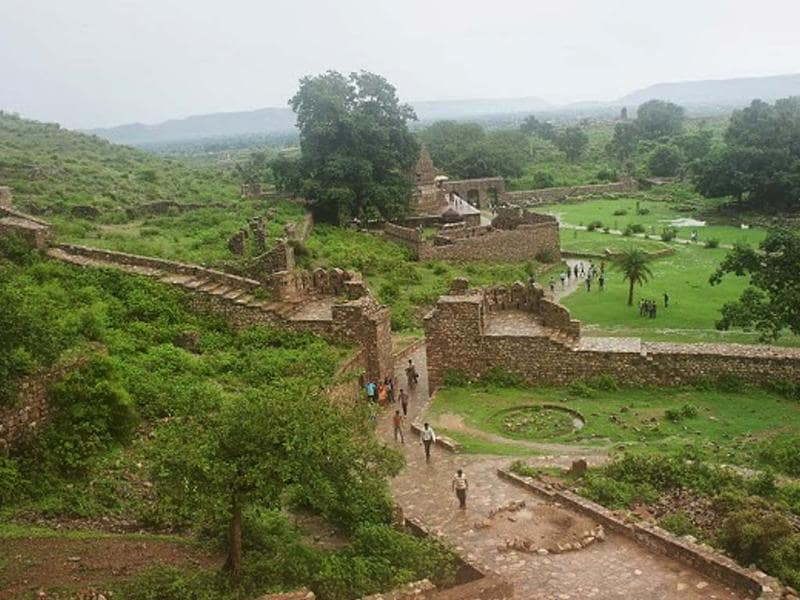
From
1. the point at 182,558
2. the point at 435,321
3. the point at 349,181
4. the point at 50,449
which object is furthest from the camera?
the point at 349,181

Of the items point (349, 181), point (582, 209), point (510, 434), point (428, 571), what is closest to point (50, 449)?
point (428, 571)

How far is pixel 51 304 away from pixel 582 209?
5995 cm

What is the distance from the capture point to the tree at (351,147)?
49281 mm

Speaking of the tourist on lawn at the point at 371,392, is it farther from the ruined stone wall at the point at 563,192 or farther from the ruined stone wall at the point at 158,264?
the ruined stone wall at the point at 563,192

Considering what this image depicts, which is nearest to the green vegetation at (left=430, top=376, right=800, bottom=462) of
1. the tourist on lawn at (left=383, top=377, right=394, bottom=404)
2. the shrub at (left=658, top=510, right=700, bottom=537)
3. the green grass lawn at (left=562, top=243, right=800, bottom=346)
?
the tourist on lawn at (left=383, top=377, right=394, bottom=404)

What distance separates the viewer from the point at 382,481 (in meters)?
14.1

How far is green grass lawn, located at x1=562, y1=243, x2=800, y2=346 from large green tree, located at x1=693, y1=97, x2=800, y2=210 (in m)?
17.1

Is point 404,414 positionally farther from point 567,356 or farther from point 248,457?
point 248,457

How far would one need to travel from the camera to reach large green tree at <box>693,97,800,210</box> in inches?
2370

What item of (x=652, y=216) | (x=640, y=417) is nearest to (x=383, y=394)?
(x=640, y=417)

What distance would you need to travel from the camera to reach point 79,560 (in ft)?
40.7

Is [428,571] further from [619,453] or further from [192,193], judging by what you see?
[192,193]

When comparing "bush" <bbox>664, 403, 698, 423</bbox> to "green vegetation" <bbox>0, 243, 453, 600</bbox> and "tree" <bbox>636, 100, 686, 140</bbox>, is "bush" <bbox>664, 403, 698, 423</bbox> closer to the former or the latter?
"green vegetation" <bbox>0, 243, 453, 600</bbox>

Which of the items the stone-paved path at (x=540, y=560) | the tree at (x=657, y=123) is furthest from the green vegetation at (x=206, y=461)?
the tree at (x=657, y=123)
